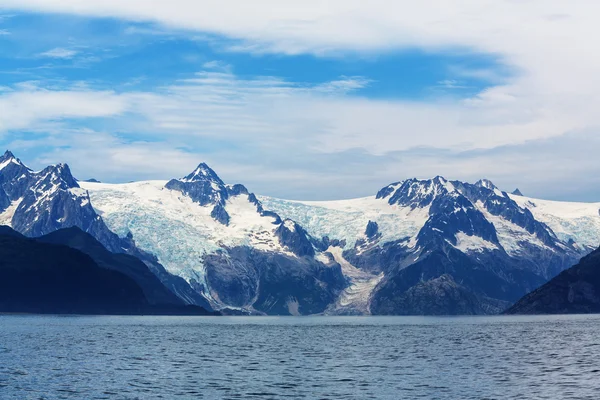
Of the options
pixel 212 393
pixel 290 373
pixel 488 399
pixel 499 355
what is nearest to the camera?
pixel 488 399

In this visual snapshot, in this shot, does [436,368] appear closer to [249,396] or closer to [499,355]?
[499,355]

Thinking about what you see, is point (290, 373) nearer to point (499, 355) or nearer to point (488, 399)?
point (488, 399)

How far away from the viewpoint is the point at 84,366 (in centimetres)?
13688

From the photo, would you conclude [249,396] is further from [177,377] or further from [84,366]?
[84,366]

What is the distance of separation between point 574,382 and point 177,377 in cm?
5311

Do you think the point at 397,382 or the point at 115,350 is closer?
the point at 397,382

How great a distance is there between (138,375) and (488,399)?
169 feet

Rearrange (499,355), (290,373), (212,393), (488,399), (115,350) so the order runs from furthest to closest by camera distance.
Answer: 1. (115,350)
2. (499,355)
3. (290,373)
4. (212,393)
5. (488,399)

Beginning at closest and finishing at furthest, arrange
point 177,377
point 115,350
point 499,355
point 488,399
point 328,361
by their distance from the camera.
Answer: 1. point 488,399
2. point 177,377
3. point 328,361
4. point 499,355
5. point 115,350

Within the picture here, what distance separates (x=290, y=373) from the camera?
12950 cm

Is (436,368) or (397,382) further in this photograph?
(436,368)

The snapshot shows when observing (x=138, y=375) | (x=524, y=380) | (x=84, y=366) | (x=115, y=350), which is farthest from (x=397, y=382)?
(x=115, y=350)

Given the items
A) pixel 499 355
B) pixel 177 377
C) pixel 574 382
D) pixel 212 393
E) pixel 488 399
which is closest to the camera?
pixel 488 399

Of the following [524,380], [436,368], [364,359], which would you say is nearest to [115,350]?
[364,359]
